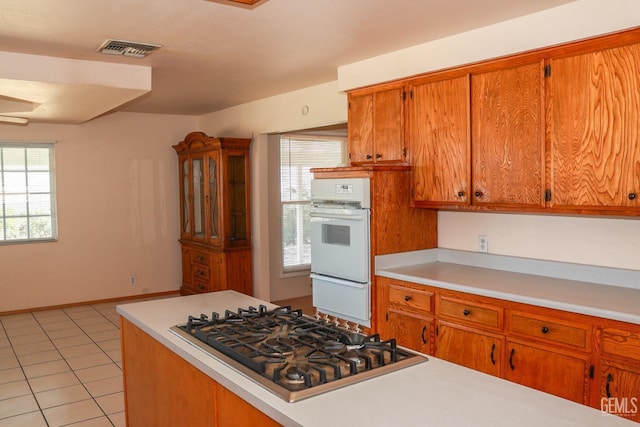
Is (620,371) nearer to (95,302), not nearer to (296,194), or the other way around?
(296,194)

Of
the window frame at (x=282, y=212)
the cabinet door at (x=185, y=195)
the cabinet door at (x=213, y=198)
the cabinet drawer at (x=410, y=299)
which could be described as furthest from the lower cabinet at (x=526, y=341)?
the cabinet door at (x=185, y=195)

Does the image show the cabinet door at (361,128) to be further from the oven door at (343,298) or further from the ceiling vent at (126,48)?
the ceiling vent at (126,48)

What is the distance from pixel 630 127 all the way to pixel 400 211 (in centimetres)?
162

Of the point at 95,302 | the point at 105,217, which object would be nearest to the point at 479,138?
the point at 105,217

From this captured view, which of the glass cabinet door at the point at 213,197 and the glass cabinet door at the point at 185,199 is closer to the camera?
the glass cabinet door at the point at 213,197

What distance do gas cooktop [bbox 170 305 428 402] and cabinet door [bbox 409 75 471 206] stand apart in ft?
5.64

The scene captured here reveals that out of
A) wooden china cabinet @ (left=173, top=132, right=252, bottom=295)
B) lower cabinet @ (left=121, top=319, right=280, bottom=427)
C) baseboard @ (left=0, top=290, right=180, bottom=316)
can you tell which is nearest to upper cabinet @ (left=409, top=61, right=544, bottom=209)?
lower cabinet @ (left=121, top=319, right=280, bottom=427)

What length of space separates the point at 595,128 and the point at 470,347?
144 cm

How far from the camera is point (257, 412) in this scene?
1553 millimetres

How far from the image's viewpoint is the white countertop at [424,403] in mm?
1327

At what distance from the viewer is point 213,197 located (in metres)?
6.20

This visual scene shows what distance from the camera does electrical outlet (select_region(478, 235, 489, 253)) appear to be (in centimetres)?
376

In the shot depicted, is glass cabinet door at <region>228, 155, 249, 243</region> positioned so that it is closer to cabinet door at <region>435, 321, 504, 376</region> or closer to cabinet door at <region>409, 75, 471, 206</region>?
cabinet door at <region>409, 75, 471, 206</region>

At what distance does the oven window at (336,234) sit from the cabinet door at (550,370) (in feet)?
4.65
